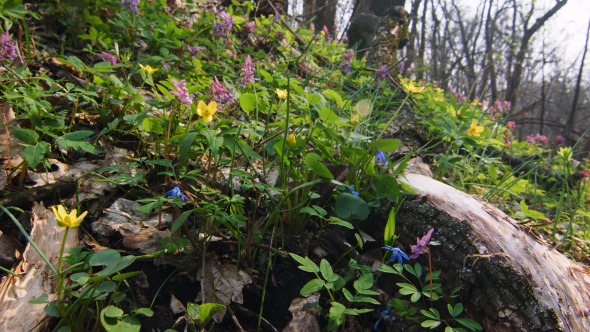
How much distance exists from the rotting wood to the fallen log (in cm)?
130

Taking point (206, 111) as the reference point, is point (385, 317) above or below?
below

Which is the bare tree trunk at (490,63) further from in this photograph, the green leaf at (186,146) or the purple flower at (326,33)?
the green leaf at (186,146)

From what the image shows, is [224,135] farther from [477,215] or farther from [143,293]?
[477,215]

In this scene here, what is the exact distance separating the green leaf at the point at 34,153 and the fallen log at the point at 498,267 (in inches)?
56.0

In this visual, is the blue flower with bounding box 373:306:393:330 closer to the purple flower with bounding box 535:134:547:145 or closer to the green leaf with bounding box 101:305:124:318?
the green leaf with bounding box 101:305:124:318

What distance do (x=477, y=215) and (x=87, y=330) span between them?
56.5 inches

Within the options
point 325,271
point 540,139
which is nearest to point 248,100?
point 325,271

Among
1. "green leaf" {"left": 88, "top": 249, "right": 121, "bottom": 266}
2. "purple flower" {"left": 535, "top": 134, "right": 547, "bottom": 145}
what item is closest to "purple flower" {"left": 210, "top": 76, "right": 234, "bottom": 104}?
"green leaf" {"left": 88, "top": 249, "right": 121, "bottom": 266}

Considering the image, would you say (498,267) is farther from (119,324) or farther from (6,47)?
(6,47)

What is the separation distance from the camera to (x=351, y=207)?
1099mm

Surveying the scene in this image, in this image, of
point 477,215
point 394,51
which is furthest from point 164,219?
point 394,51

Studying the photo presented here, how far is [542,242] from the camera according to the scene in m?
1.30

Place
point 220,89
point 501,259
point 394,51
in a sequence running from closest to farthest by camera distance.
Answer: point 501,259 → point 220,89 → point 394,51

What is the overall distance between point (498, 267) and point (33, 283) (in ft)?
5.07
